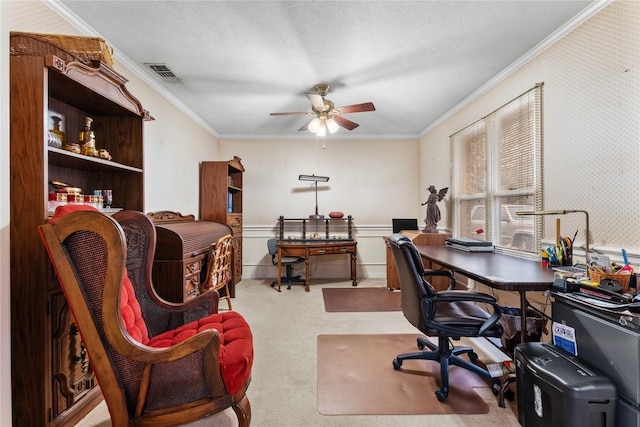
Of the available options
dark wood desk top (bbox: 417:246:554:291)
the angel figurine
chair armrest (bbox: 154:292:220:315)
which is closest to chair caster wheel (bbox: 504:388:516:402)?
dark wood desk top (bbox: 417:246:554:291)

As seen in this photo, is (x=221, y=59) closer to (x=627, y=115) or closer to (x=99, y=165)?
(x=99, y=165)

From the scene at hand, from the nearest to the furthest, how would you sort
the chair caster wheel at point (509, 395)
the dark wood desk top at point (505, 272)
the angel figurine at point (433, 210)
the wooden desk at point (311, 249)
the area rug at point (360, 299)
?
the dark wood desk top at point (505, 272)
the chair caster wheel at point (509, 395)
the area rug at point (360, 299)
the angel figurine at point (433, 210)
the wooden desk at point (311, 249)

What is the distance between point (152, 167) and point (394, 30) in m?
2.58

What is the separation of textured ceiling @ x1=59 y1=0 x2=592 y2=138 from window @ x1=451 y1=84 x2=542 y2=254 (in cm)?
47

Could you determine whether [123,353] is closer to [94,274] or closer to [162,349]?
[162,349]

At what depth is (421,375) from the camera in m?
2.04

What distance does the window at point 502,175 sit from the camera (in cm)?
249

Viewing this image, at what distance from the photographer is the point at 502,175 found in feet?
9.68

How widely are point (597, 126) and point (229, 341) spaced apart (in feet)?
8.74

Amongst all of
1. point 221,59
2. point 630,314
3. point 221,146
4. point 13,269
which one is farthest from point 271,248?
point 630,314

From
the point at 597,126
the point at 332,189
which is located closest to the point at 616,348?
the point at 597,126

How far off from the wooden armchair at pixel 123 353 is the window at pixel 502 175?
8.64ft

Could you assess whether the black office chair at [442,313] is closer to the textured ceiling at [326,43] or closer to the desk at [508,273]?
the desk at [508,273]

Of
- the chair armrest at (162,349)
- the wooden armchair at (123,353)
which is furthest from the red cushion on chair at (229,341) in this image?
the chair armrest at (162,349)
